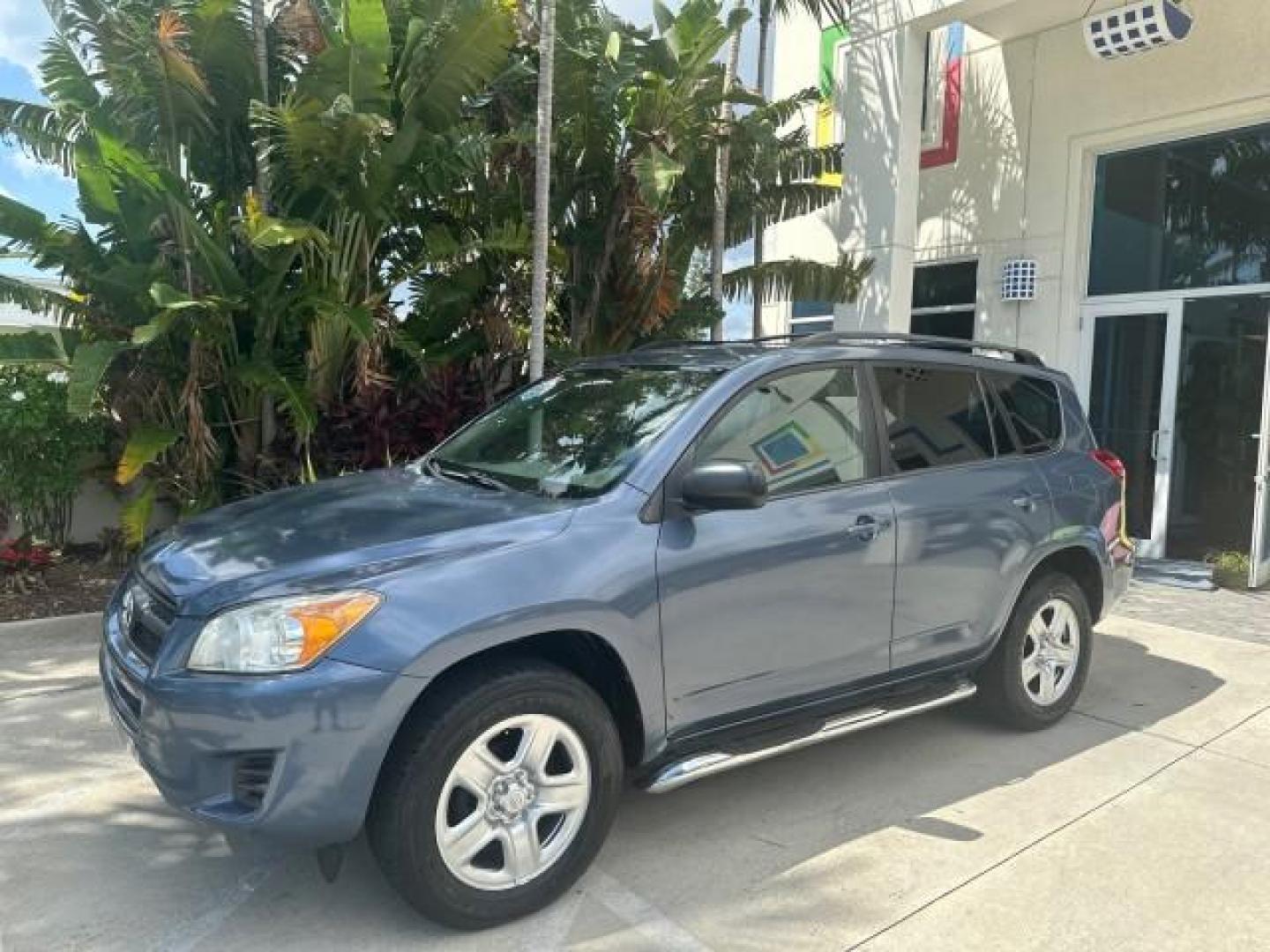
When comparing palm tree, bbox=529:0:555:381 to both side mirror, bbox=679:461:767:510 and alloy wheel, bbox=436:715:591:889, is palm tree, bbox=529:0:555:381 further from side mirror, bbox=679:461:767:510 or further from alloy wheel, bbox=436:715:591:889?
alloy wheel, bbox=436:715:591:889

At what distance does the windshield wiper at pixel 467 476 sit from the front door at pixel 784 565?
0.67m

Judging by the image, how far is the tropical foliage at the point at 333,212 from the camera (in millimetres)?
6996

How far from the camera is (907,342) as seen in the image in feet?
14.8

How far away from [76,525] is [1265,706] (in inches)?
332

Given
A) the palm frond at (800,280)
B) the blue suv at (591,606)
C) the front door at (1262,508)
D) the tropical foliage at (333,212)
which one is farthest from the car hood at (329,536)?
the front door at (1262,508)

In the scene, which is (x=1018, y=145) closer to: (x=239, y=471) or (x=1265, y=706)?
(x=1265, y=706)

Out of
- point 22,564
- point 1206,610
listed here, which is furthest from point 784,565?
point 22,564

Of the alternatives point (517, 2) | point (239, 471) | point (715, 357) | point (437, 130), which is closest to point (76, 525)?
point (239, 471)

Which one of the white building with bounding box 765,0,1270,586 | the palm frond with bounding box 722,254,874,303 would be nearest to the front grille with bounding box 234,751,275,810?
the white building with bounding box 765,0,1270,586

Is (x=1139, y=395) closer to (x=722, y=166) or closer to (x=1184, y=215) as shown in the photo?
(x=1184, y=215)

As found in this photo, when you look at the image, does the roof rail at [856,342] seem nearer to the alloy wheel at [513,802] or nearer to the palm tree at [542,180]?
the alloy wheel at [513,802]

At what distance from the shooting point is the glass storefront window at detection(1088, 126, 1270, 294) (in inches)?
337

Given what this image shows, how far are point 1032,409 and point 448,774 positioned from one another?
133 inches

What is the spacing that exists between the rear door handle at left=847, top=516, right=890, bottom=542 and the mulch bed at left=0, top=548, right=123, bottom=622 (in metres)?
5.28
